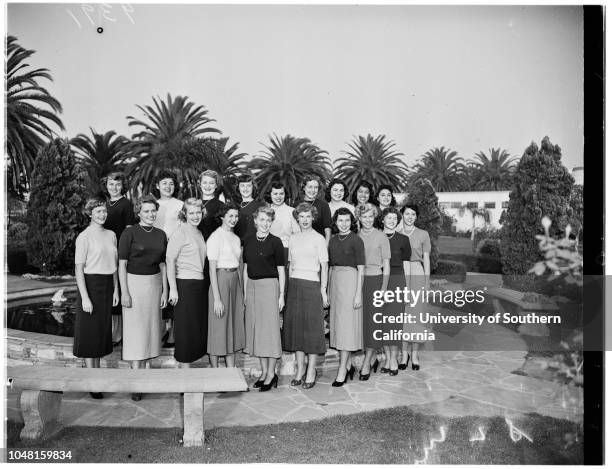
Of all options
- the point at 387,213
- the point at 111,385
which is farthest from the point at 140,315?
the point at 387,213

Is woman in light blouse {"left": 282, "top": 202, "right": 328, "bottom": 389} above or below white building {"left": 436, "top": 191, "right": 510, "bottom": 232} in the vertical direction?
below

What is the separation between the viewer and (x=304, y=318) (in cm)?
507

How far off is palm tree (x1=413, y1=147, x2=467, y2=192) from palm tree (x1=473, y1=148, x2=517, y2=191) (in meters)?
0.30

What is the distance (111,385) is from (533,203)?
5.75 m

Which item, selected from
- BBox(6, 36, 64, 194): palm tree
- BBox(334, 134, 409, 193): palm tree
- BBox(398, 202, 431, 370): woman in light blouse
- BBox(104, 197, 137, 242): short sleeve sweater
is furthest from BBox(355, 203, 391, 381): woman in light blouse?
BBox(6, 36, 64, 194): palm tree

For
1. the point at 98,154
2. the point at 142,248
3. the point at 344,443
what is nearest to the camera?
the point at 344,443

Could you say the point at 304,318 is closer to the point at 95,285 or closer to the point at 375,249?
the point at 375,249

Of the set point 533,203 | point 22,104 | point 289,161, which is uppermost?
point 22,104

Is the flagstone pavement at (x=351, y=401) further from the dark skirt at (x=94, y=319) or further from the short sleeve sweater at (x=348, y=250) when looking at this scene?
the short sleeve sweater at (x=348, y=250)

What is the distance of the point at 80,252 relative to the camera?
4.67m

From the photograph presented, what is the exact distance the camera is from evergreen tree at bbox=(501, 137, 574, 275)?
5.04m

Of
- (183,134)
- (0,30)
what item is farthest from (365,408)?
(183,134)

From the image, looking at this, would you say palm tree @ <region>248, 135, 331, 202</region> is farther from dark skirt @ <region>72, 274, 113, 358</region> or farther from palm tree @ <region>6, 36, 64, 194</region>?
dark skirt @ <region>72, 274, 113, 358</region>

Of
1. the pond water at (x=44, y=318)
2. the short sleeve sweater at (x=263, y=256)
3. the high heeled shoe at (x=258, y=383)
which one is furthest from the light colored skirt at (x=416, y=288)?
the pond water at (x=44, y=318)
